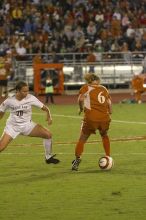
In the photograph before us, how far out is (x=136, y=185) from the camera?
38.9 feet

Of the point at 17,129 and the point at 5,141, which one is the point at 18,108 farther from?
the point at 5,141

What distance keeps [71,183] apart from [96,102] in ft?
6.52

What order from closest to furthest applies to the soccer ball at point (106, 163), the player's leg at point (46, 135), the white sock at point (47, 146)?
the soccer ball at point (106, 163)
the player's leg at point (46, 135)
the white sock at point (47, 146)

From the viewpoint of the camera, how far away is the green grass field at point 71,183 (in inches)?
388

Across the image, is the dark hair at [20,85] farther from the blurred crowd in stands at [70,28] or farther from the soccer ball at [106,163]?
the blurred crowd in stands at [70,28]

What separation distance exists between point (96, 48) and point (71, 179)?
76.8 feet

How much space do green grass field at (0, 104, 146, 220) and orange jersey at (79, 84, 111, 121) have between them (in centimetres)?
96

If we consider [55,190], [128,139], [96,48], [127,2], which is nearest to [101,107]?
[55,190]

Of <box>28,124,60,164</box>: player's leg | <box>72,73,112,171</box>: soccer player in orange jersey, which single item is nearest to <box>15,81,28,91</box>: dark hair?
<box>28,124,60,164</box>: player's leg

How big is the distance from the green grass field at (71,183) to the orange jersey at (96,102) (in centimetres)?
96

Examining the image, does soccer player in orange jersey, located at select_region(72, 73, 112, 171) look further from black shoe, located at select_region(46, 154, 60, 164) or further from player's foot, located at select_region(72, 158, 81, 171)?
black shoe, located at select_region(46, 154, 60, 164)

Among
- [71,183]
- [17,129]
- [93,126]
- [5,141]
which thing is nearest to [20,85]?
[17,129]

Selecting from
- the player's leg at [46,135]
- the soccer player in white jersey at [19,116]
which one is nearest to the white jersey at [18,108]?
the soccer player in white jersey at [19,116]

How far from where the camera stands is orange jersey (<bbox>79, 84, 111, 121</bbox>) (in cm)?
1351
